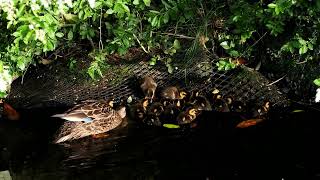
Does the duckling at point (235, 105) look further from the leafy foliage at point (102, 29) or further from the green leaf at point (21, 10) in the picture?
the green leaf at point (21, 10)

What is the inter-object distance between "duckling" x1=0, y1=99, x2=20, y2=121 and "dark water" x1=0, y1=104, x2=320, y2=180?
0.69 ft

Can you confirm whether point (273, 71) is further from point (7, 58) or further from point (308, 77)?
point (7, 58)

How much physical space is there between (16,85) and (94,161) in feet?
8.56

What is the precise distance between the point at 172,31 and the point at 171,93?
96 cm

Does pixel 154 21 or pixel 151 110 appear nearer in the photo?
pixel 154 21

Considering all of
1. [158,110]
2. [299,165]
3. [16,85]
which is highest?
[16,85]

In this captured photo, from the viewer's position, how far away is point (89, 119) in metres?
6.12

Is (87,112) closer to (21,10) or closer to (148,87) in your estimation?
(148,87)

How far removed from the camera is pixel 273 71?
702cm

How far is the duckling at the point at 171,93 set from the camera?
22.0 ft

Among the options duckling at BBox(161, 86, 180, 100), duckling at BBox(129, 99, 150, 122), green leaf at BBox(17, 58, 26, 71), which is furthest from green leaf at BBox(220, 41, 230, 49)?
green leaf at BBox(17, 58, 26, 71)

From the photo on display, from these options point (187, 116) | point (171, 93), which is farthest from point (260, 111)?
point (171, 93)

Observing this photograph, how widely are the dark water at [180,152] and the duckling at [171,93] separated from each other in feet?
1.78

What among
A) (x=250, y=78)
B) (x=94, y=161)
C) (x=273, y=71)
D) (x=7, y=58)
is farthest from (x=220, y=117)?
(x=7, y=58)
